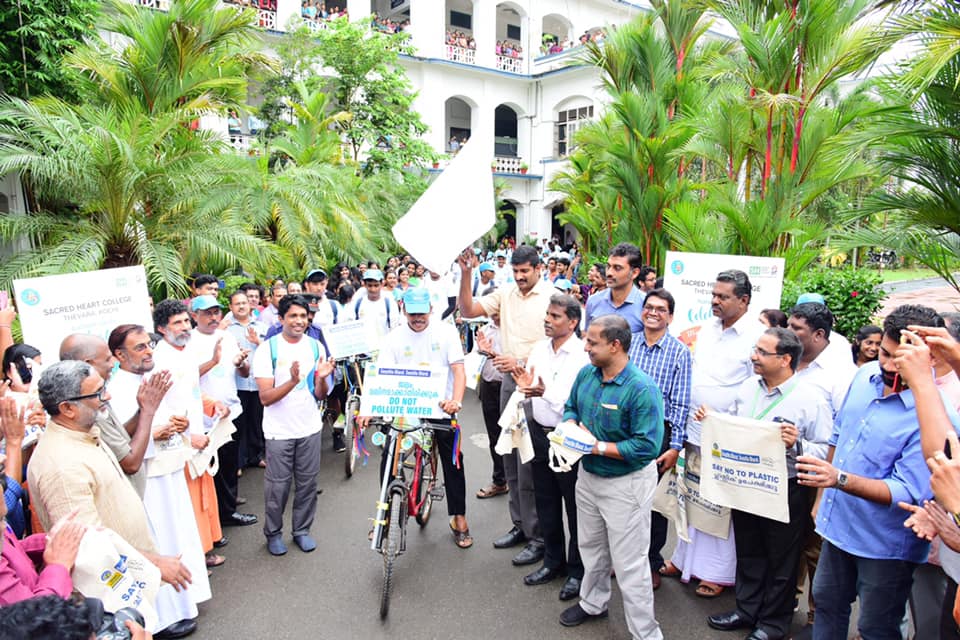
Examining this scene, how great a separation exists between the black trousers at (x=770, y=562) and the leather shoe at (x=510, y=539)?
1.68m

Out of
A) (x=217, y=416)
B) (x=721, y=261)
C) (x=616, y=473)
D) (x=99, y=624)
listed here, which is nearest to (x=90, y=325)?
(x=217, y=416)

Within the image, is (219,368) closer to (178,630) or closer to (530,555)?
(178,630)

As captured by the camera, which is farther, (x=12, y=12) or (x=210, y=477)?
(x=12, y=12)

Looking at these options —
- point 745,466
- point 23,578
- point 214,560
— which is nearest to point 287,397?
point 214,560

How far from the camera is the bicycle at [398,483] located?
3973 mm

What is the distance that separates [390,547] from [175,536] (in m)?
1.36

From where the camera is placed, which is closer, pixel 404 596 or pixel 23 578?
pixel 23 578

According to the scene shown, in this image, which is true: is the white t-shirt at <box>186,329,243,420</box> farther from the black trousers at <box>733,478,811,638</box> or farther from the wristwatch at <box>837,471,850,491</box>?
the wristwatch at <box>837,471,850,491</box>

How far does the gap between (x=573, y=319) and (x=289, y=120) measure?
59.3 ft

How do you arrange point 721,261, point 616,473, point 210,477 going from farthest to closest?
point 721,261, point 210,477, point 616,473

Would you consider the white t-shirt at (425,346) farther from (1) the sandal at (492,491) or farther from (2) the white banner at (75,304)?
(2) the white banner at (75,304)

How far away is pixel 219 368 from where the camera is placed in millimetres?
4895

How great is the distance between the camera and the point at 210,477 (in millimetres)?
4520

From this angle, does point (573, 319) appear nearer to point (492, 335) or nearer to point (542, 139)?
point (492, 335)
